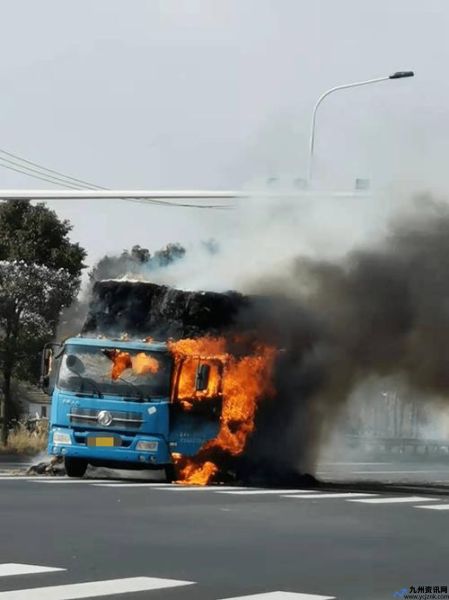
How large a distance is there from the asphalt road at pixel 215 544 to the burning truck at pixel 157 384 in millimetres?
2946

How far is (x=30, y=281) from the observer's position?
41.8m

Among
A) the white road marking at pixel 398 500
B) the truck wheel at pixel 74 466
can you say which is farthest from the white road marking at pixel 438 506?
the truck wheel at pixel 74 466

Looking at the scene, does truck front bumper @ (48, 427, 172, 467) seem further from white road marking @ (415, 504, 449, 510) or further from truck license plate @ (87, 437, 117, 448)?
white road marking @ (415, 504, 449, 510)

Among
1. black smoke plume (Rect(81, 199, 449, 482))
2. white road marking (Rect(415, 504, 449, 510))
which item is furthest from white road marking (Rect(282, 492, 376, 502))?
black smoke plume (Rect(81, 199, 449, 482))

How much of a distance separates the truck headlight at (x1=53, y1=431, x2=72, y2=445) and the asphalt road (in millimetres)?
3073

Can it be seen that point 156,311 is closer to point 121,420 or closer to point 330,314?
point 121,420

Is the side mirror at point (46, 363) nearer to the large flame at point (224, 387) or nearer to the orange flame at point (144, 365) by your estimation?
the orange flame at point (144, 365)

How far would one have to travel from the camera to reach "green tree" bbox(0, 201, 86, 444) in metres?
41.3

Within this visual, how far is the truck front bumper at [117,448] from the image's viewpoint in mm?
24656

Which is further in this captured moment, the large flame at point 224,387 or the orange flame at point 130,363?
the large flame at point 224,387

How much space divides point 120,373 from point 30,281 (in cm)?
1736

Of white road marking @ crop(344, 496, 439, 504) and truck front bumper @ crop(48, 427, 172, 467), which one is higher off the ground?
truck front bumper @ crop(48, 427, 172, 467)

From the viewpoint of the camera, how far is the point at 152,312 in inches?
1022

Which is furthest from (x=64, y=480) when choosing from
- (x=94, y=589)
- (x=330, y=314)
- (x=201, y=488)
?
(x=94, y=589)
